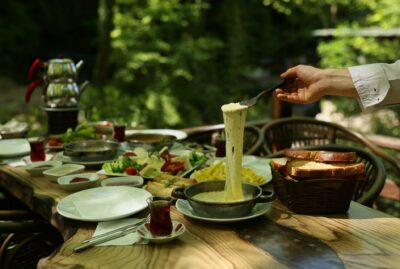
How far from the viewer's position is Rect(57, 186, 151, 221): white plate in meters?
1.71

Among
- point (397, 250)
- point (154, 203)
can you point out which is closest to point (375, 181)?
point (397, 250)

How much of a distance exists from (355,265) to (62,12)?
13.5 m

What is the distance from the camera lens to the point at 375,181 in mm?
2184

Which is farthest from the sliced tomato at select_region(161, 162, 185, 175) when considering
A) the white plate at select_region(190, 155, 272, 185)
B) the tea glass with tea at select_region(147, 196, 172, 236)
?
the tea glass with tea at select_region(147, 196, 172, 236)

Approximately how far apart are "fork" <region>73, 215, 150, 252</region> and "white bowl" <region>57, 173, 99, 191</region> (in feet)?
1.65

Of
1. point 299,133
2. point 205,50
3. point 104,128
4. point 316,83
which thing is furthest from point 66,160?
point 205,50

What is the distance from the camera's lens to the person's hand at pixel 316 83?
1918 mm

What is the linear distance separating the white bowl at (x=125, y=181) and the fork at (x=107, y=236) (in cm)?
43

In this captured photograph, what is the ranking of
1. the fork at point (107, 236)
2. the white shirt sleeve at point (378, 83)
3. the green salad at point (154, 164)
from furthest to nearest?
the green salad at point (154, 164), the white shirt sleeve at point (378, 83), the fork at point (107, 236)

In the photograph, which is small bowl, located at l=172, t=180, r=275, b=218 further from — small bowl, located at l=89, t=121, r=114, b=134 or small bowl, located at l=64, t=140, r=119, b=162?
small bowl, located at l=89, t=121, r=114, b=134

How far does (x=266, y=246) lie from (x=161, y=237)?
33cm

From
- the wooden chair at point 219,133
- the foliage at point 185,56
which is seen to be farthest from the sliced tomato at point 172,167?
the foliage at point 185,56

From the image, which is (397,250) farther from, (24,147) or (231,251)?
(24,147)

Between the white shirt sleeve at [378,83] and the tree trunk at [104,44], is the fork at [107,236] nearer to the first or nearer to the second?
the white shirt sleeve at [378,83]
